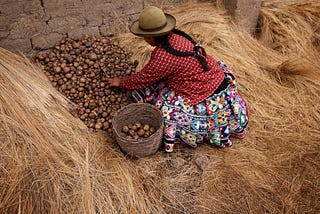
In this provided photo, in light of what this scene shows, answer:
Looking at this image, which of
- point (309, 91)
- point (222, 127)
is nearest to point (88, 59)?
point (222, 127)

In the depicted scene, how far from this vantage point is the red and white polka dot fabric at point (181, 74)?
1.99m

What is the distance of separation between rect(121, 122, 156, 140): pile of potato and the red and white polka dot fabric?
0.28m

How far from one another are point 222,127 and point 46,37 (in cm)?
166

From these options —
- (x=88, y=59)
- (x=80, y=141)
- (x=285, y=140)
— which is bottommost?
(x=285, y=140)

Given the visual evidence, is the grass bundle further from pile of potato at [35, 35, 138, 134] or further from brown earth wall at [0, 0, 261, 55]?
brown earth wall at [0, 0, 261, 55]

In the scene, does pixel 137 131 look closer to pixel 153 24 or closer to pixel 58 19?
pixel 153 24

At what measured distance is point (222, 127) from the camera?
7.21ft

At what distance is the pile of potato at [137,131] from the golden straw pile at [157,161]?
145 mm

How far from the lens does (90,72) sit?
8.29ft

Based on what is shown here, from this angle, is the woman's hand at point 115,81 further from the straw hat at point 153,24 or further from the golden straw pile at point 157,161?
the straw hat at point 153,24

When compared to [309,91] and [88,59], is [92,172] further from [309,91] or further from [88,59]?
[309,91]

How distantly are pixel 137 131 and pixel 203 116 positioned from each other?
1.62 feet

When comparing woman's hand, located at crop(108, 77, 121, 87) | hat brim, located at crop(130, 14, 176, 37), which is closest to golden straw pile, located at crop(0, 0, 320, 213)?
woman's hand, located at crop(108, 77, 121, 87)


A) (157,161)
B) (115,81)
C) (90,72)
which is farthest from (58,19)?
(157,161)
